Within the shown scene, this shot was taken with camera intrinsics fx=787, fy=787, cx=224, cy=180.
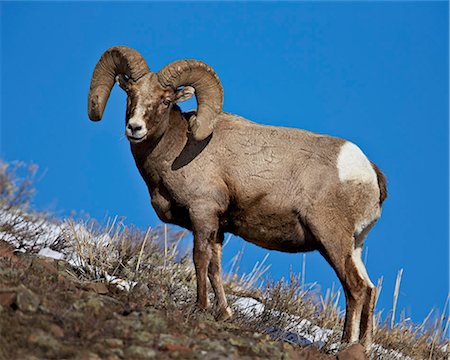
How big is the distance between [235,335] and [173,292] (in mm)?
2957

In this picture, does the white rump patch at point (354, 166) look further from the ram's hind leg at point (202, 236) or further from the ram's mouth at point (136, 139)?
the ram's mouth at point (136, 139)

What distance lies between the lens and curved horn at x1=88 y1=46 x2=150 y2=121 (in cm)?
913

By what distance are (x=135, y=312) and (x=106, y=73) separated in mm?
3650

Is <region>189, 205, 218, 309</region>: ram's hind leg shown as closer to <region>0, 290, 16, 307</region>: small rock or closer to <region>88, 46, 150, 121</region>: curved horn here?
<region>88, 46, 150, 121</region>: curved horn

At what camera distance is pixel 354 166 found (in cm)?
895

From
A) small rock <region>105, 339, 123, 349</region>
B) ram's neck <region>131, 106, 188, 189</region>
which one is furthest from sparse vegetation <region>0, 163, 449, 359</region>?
ram's neck <region>131, 106, 188, 189</region>

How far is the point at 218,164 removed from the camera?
9.00m

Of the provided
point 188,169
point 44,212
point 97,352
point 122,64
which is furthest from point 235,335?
point 44,212

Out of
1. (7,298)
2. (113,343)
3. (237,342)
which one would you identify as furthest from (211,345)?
(7,298)

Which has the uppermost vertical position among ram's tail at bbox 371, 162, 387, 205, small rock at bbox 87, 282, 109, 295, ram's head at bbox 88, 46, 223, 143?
ram's head at bbox 88, 46, 223, 143

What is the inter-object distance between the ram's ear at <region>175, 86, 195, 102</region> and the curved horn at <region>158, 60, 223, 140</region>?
52 mm

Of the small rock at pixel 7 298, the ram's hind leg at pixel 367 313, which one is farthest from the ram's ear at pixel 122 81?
the small rock at pixel 7 298

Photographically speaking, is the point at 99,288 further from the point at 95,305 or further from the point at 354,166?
the point at 354,166

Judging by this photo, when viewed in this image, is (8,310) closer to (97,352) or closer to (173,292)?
(97,352)
